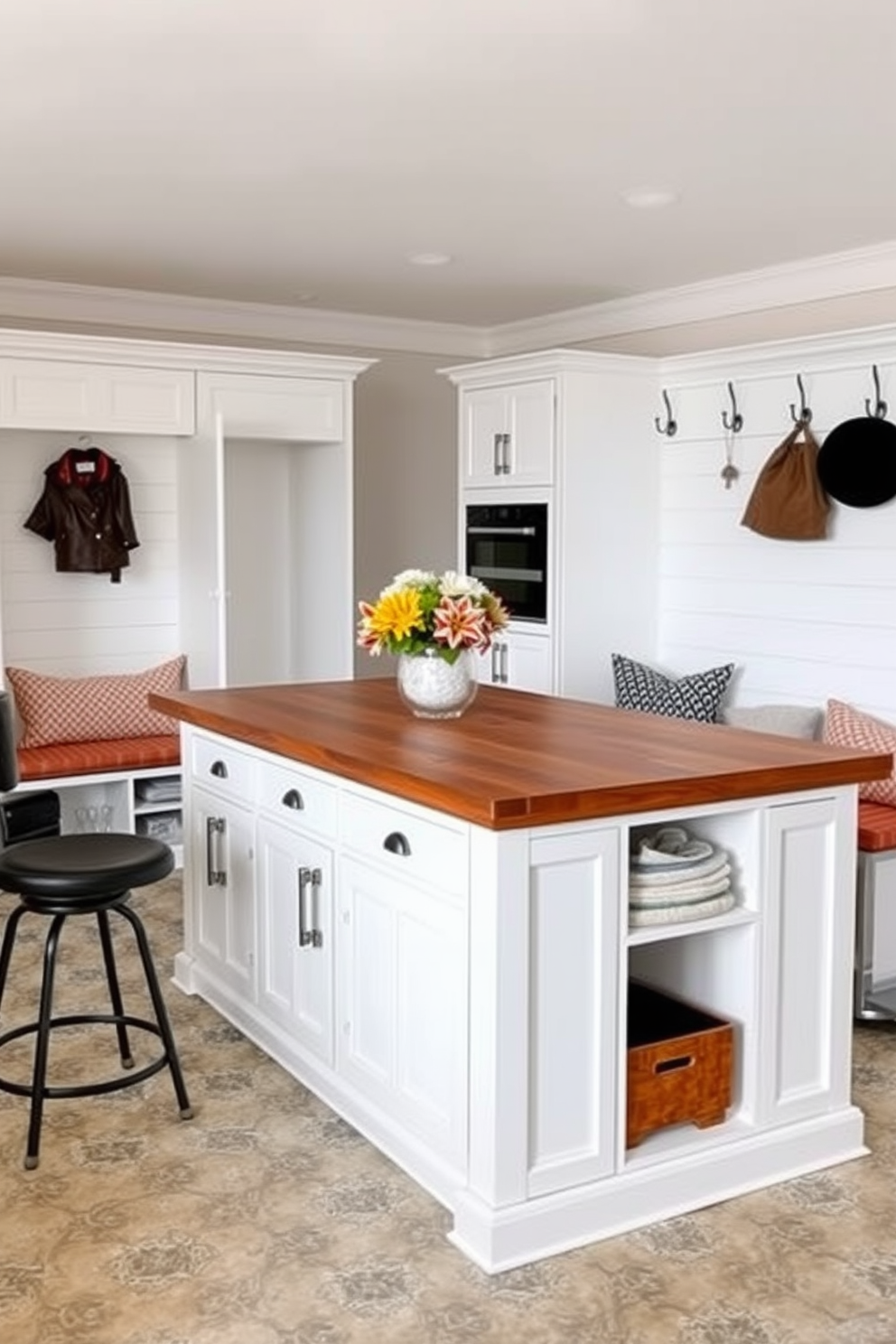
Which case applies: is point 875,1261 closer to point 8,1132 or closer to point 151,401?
point 8,1132

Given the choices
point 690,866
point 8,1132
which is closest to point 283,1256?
point 8,1132

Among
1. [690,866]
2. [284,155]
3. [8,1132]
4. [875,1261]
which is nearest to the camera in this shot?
[875,1261]

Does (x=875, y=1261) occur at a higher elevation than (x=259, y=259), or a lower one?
lower

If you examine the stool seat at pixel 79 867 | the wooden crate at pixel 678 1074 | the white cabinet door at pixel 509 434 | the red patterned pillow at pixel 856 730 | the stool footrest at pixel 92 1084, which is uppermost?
the white cabinet door at pixel 509 434

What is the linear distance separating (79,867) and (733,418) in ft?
11.2

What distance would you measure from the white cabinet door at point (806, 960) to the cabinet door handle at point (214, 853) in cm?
153

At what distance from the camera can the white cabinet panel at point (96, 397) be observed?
16.8 ft

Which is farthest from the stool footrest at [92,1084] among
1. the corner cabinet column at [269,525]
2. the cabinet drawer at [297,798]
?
the corner cabinet column at [269,525]

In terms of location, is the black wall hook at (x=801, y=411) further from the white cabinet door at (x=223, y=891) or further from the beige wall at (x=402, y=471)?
the white cabinet door at (x=223, y=891)

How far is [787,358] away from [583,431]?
880 millimetres

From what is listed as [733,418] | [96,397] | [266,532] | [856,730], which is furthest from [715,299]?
[96,397]

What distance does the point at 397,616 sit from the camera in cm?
319

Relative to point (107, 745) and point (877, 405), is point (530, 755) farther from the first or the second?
point (107, 745)

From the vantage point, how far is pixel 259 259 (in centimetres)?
520
